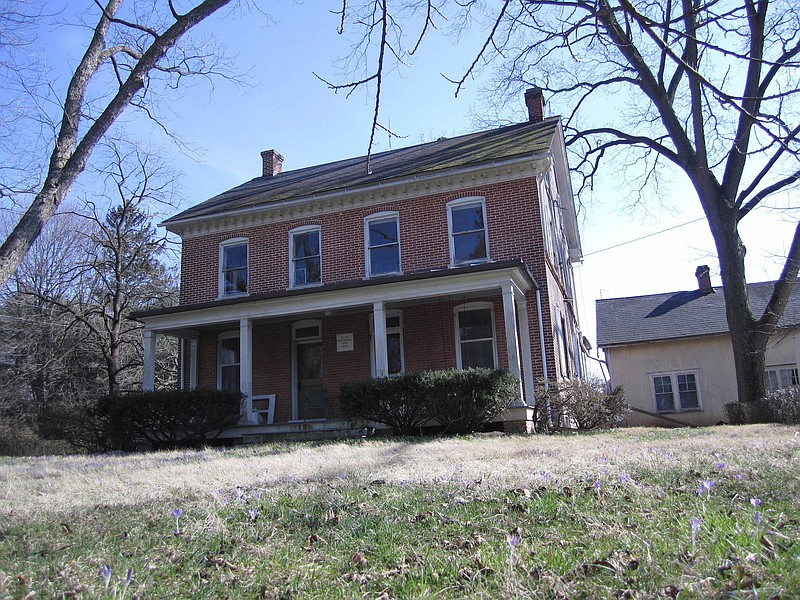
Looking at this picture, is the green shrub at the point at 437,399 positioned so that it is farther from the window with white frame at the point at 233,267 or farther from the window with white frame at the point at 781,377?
the window with white frame at the point at 781,377

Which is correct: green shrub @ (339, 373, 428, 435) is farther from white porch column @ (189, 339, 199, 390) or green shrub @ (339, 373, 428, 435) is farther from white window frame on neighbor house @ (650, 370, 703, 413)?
white window frame on neighbor house @ (650, 370, 703, 413)

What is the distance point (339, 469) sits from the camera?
248 inches

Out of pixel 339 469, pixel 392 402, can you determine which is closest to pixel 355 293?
pixel 392 402

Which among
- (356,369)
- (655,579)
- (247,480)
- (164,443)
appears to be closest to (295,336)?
(356,369)

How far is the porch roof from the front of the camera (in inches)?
494

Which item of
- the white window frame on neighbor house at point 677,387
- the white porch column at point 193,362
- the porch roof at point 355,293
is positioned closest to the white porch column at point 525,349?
the porch roof at point 355,293

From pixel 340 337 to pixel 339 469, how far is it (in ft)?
31.6

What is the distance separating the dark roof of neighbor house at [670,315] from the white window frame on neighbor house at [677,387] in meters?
1.31

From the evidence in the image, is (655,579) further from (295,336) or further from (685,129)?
(685,129)

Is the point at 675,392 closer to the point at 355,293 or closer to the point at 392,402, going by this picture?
the point at 355,293

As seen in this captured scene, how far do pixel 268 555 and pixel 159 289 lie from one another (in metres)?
24.5

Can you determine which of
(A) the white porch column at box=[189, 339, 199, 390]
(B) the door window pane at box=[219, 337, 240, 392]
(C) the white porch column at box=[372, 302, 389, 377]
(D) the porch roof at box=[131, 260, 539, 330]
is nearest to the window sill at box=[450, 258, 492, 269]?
(D) the porch roof at box=[131, 260, 539, 330]

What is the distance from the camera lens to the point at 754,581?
7.80ft

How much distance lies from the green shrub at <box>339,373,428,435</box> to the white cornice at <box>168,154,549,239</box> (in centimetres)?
574
